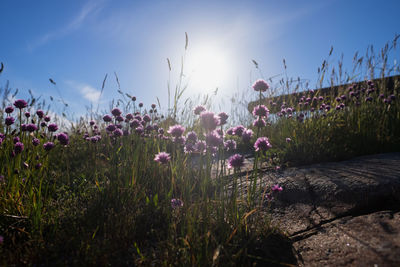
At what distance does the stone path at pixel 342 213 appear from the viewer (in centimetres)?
126

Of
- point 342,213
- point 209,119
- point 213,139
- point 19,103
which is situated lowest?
point 342,213

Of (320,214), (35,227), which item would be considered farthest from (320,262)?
(35,227)

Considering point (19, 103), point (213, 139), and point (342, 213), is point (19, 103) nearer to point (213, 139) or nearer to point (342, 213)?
point (213, 139)

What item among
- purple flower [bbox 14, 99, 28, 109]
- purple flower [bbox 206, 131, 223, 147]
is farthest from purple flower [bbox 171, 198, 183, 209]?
purple flower [bbox 14, 99, 28, 109]

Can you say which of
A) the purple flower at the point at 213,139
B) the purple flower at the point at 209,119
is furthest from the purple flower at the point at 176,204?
the purple flower at the point at 209,119

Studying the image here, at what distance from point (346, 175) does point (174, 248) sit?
1.85 metres

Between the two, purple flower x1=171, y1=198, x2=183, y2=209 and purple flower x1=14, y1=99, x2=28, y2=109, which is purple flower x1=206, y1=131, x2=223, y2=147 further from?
purple flower x1=14, y1=99, x2=28, y2=109

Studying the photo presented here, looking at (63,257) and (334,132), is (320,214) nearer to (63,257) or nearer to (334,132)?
(63,257)

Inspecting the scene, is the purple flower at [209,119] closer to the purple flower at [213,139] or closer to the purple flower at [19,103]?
the purple flower at [213,139]

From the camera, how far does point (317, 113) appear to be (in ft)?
13.5

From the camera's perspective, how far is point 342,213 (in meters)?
1.74

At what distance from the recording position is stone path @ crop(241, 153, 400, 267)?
4.15ft

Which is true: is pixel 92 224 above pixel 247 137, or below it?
below

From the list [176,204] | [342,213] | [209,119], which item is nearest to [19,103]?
[176,204]
